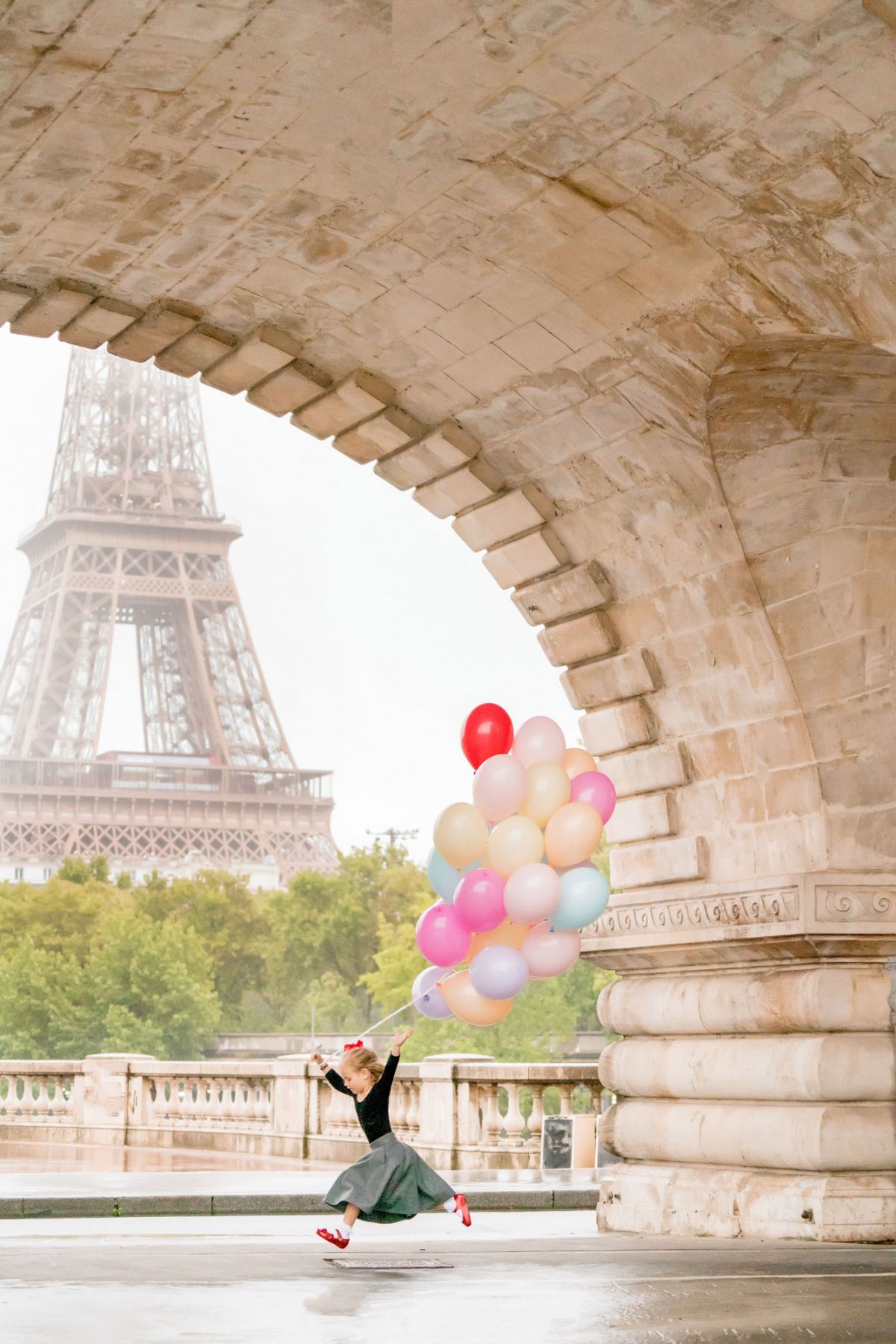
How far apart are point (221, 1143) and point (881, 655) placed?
15.6 m

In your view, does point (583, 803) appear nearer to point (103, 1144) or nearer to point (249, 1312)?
point (249, 1312)

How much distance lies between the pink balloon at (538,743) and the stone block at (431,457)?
201 cm

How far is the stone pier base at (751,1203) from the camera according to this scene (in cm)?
938

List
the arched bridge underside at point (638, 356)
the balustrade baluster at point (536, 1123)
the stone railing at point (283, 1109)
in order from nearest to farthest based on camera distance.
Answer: the arched bridge underside at point (638, 356), the balustrade baluster at point (536, 1123), the stone railing at point (283, 1109)

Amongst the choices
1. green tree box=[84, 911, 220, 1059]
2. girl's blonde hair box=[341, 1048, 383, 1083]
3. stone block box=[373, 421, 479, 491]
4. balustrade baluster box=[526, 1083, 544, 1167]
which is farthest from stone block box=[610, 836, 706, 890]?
green tree box=[84, 911, 220, 1059]

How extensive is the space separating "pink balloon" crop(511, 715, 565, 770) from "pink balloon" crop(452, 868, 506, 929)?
81 cm

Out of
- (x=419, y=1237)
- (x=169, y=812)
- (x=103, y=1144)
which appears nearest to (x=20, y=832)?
(x=169, y=812)

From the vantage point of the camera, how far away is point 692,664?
1066 cm

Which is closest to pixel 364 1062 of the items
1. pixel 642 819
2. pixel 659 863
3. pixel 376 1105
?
pixel 376 1105

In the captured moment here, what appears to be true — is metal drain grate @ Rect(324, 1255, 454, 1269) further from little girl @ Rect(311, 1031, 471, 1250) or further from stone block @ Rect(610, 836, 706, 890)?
stone block @ Rect(610, 836, 706, 890)

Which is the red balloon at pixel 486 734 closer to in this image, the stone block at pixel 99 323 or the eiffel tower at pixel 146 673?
the stone block at pixel 99 323

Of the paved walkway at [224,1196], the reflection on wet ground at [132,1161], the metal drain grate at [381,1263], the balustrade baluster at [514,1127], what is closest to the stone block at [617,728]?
the metal drain grate at [381,1263]

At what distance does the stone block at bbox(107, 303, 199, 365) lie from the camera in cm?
1036

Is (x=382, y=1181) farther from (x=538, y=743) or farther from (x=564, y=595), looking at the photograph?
(x=564, y=595)
